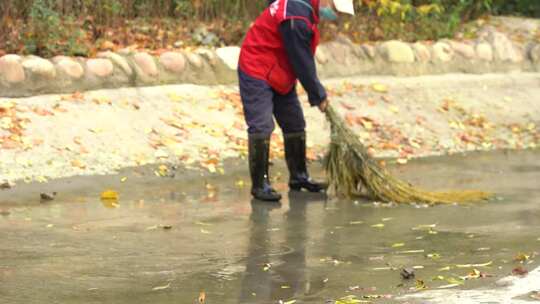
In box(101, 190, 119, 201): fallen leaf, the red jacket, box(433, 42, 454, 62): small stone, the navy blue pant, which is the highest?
the red jacket

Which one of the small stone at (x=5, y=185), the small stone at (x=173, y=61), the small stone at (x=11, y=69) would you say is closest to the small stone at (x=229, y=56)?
the small stone at (x=173, y=61)

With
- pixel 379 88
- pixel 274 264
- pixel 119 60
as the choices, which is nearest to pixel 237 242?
pixel 274 264

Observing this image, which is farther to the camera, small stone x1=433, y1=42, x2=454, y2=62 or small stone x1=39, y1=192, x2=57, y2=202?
small stone x1=433, y1=42, x2=454, y2=62

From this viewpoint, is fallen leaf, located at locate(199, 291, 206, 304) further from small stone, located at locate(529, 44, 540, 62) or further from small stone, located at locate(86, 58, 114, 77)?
small stone, located at locate(529, 44, 540, 62)

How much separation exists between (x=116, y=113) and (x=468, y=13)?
253 inches

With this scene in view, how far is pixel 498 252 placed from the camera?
6.84 metres

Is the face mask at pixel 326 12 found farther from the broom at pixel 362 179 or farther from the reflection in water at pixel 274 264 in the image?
the reflection in water at pixel 274 264

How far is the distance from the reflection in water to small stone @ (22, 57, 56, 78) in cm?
309

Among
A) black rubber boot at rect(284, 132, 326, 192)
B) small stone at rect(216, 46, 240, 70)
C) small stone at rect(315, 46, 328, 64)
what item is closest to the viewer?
black rubber boot at rect(284, 132, 326, 192)

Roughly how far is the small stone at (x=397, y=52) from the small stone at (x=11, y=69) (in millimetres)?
4538

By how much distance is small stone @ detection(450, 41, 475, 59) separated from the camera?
14492 millimetres

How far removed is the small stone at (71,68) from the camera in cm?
1114

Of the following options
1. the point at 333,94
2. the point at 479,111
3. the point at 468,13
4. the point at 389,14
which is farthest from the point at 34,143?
the point at 468,13

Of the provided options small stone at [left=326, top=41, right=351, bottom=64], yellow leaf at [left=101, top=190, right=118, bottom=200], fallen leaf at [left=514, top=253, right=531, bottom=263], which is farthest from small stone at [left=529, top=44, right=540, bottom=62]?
fallen leaf at [left=514, top=253, right=531, bottom=263]
